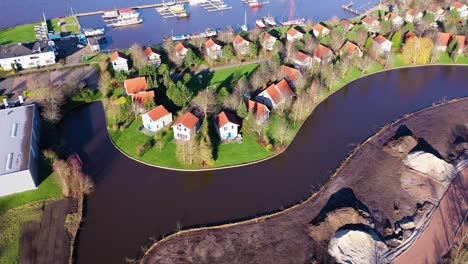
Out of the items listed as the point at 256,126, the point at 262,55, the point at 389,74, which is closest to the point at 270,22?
the point at 262,55

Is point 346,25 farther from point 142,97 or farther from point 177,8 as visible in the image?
point 142,97

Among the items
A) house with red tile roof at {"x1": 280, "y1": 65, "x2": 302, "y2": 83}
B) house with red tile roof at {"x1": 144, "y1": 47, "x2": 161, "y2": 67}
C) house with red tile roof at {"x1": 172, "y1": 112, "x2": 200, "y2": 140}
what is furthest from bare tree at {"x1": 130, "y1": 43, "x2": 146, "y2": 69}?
house with red tile roof at {"x1": 280, "y1": 65, "x2": 302, "y2": 83}

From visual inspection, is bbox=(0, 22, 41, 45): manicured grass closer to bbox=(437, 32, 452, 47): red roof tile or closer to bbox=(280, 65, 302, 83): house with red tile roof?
bbox=(280, 65, 302, 83): house with red tile roof

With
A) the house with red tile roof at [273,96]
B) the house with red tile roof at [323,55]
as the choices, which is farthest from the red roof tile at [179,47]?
the house with red tile roof at [323,55]

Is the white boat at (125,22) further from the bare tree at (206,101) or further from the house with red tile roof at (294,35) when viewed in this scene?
the bare tree at (206,101)

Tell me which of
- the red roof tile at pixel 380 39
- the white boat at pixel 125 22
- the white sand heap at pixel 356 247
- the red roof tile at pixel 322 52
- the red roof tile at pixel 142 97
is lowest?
the white sand heap at pixel 356 247

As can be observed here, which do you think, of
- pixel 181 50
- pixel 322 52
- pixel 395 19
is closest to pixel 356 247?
pixel 322 52
